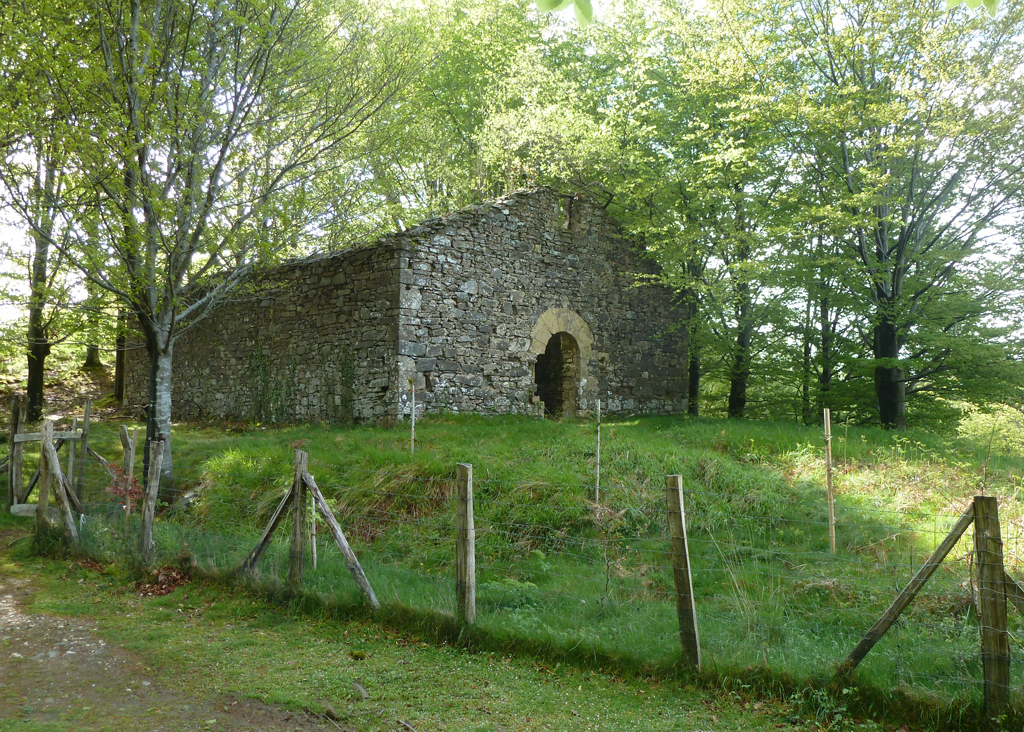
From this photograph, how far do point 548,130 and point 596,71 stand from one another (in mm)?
6448

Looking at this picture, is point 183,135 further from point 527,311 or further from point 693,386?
point 693,386

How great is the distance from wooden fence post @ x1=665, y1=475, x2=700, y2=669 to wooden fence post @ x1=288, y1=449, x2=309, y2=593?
3.00m

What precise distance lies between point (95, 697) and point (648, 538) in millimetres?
4611

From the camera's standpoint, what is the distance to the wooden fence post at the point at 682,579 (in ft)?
13.9

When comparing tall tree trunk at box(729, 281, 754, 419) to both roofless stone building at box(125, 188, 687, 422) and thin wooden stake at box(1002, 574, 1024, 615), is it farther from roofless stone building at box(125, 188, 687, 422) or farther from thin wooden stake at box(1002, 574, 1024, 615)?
thin wooden stake at box(1002, 574, 1024, 615)

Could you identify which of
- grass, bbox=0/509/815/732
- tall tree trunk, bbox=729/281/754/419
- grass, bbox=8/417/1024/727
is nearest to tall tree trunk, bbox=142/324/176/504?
grass, bbox=8/417/1024/727

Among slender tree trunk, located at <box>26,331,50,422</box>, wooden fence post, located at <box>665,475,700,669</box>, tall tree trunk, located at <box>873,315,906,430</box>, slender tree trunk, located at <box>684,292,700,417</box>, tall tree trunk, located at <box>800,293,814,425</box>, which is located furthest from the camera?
slender tree trunk, located at <box>684,292,700,417</box>

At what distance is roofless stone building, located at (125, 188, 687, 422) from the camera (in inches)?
479

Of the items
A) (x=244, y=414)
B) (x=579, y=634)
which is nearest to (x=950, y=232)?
(x=579, y=634)

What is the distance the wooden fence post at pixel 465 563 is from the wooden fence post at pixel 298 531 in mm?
1507

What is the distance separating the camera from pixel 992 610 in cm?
359

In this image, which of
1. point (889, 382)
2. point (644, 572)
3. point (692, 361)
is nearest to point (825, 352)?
point (889, 382)

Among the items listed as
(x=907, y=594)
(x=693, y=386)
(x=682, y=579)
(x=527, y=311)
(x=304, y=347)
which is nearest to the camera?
(x=907, y=594)

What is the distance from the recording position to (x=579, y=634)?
4664 millimetres
